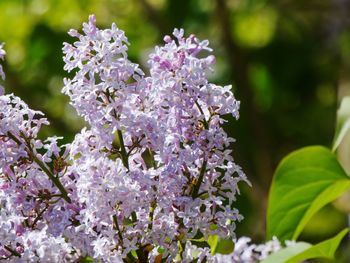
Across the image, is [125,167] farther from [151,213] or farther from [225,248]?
[225,248]

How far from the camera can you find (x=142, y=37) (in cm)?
260

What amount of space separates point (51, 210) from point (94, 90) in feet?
0.32

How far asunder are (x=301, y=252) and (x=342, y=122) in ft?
1.00

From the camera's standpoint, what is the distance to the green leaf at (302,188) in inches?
42.0

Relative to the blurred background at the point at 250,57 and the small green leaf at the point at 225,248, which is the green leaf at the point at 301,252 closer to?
the small green leaf at the point at 225,248

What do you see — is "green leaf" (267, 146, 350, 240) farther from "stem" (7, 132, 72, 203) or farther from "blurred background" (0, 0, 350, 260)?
"blurred background" (0, 0, 350, 260)

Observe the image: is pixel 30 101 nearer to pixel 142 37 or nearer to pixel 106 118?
pixel 142 37

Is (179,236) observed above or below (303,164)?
below

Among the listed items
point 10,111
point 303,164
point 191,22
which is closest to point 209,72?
point 10,111

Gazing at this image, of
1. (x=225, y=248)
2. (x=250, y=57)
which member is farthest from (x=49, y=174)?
(x=250, y=57)

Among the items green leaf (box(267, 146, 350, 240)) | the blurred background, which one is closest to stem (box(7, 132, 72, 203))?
green leaf (box(267, 146, 350, 240))

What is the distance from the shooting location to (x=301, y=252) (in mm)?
871

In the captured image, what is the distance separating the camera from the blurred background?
2.33 meters

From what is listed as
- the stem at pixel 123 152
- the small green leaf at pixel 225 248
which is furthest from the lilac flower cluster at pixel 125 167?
the small green leaf at pixel 225 248
